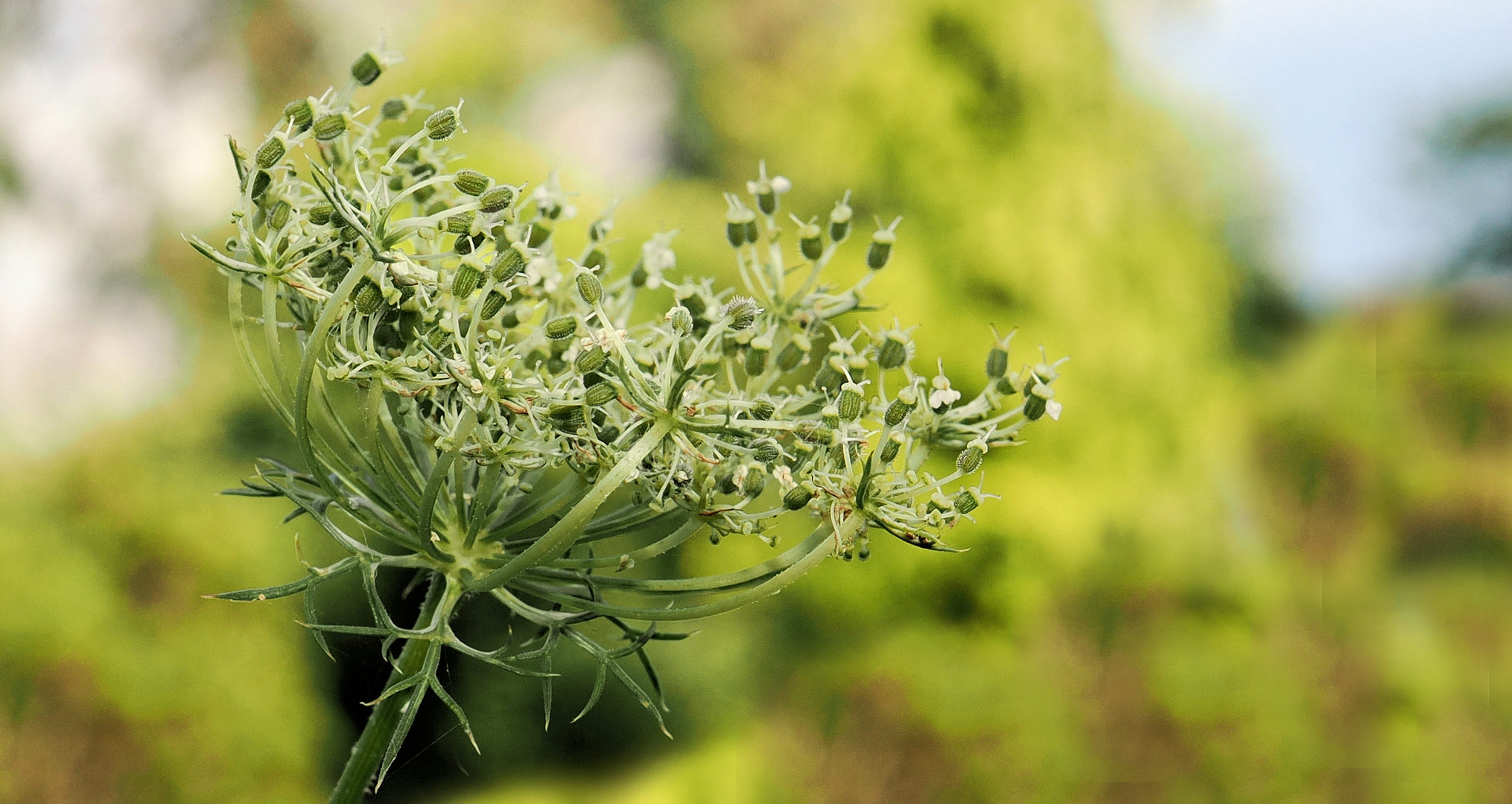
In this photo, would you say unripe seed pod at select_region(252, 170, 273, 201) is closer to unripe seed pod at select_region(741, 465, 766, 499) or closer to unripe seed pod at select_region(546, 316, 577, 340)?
unripe seed pod at select_region(546, 316, 577, 340)

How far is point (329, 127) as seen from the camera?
2.95ft

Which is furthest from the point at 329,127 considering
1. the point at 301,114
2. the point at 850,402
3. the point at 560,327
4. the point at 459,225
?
the point at 850,402

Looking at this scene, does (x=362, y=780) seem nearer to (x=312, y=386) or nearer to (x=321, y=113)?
(x=312, y=386)

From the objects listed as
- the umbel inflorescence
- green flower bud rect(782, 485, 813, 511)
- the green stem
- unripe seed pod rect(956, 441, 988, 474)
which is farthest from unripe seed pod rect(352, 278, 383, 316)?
unripe seed pod rect(956, 441, 988, 474)

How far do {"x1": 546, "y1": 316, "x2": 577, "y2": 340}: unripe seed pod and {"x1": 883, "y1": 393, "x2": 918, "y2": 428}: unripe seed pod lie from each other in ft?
0.88

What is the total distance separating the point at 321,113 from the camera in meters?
0.91

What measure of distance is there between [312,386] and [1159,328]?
508 centimetres

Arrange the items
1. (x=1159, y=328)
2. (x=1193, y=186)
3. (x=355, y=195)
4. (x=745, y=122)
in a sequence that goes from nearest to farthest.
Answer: (x=355, y=195)
(x=1159, y=328)
(x=745, y=122)
(x=1193, y=186)

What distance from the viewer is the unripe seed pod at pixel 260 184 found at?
2.90 ft

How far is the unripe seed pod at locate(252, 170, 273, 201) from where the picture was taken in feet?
2.90

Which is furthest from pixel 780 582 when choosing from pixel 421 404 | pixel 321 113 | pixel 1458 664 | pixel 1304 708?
pixel 1458 664

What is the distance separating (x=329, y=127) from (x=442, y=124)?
0.09 metres

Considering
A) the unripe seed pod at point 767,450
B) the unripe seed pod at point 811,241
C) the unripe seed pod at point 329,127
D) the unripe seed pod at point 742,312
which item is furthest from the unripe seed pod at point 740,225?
the unripe seed pod at point 329,127

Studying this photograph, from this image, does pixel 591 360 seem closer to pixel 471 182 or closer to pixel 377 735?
pixel 471 182
